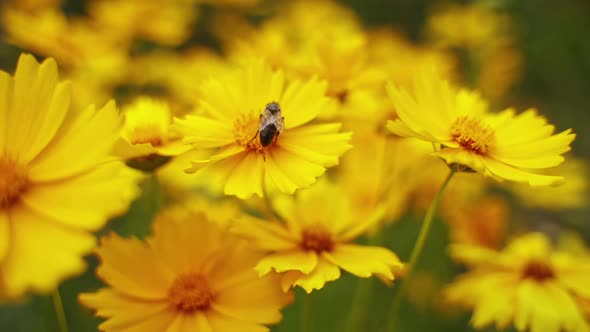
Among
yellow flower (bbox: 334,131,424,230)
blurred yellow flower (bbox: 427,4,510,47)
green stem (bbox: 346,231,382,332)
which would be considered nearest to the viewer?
green stem (bbox: 346,231,382,332)

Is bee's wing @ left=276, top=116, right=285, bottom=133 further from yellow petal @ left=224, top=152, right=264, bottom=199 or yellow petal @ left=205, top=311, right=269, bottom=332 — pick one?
yellow petal @ left=205, top=311, right=269, bottom=332

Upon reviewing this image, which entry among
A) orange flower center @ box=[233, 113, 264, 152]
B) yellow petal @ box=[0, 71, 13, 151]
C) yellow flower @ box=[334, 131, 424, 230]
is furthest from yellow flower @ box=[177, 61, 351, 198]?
yellow flower @ box=[334, 131, 424, 230]

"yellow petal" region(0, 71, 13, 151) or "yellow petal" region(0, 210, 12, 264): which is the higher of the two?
"yellow petal" region(0, 71, 13, 151)

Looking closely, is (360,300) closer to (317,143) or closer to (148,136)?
(317,143)

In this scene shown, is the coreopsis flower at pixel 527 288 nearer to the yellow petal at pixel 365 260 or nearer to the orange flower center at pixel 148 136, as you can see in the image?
the yellow petal at pixel 365 260

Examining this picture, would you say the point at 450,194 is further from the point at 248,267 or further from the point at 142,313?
the point at 142,313

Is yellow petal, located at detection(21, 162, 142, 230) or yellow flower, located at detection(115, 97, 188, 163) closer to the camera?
yellow petal, located at detection(21, 162, 142, 230)
